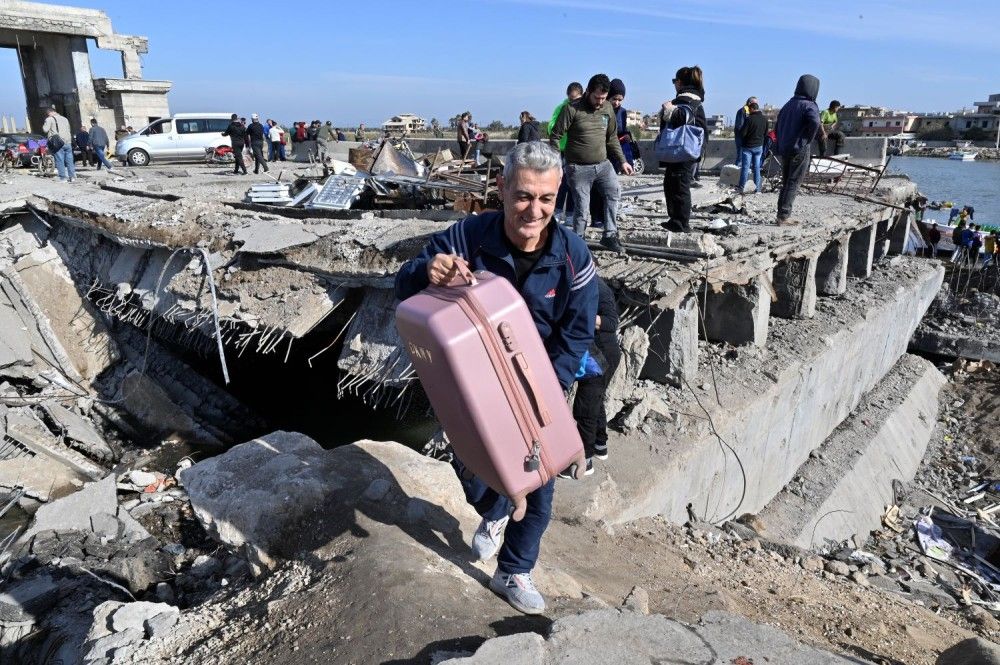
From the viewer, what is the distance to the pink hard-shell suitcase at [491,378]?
2.27 meters

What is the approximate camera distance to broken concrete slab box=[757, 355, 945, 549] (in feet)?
25.3

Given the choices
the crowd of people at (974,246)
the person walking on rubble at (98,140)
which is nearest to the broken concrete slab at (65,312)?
the person walking on rubble at (98,140)

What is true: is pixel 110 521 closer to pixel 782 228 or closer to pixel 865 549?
pixel 782 228

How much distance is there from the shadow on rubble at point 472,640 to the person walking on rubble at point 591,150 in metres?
3.76

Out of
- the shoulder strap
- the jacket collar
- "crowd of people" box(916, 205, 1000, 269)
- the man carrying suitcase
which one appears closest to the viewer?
Result: the man carrying suitcase

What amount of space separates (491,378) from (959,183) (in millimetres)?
41742

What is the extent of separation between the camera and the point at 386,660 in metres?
2.30

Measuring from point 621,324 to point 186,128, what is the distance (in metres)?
18.4

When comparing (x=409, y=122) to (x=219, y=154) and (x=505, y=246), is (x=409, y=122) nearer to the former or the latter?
(x=219, y=154)

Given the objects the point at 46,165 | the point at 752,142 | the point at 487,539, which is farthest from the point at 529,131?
the point at 46,165

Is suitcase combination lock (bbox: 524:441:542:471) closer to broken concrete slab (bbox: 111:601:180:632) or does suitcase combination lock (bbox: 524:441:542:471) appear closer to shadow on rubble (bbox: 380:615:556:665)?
shadow on rubble (bbox: 380:615:556:665)

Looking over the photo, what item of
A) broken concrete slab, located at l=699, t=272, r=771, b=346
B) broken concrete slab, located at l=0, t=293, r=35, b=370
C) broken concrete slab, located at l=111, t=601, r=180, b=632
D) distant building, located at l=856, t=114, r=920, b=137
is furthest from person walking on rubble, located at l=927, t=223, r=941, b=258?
distant building, located at l=856, t=114, r=920, b=137

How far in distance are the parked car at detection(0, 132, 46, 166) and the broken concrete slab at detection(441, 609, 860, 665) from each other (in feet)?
72.5

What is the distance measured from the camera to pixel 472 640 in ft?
7.84
